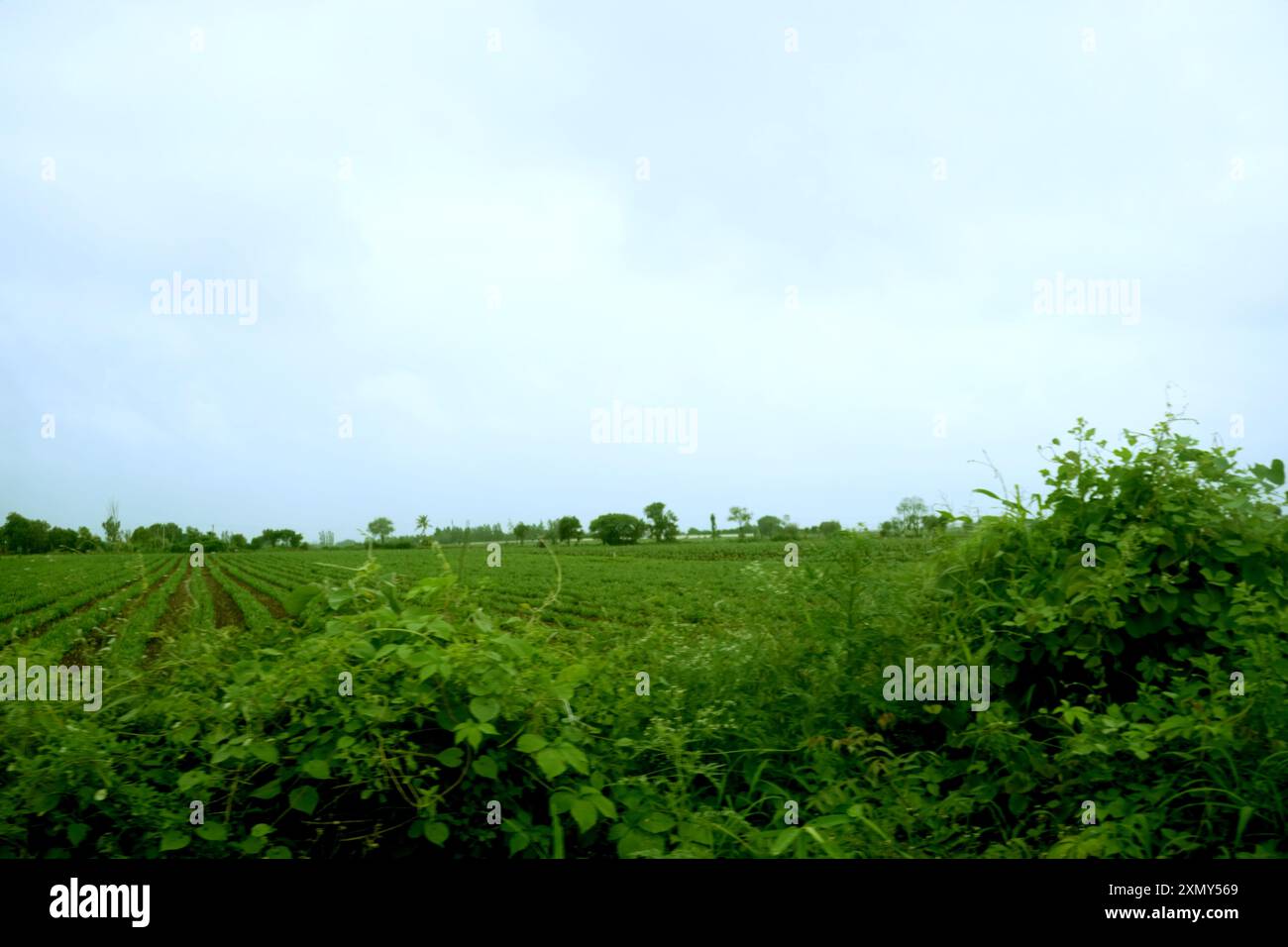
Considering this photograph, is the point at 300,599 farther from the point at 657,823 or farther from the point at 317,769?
the point at 657,823

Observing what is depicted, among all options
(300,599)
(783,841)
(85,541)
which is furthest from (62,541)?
(783,841)

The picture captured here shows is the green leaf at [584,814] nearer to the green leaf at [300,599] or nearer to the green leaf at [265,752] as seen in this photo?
the green leaf at [265,752]

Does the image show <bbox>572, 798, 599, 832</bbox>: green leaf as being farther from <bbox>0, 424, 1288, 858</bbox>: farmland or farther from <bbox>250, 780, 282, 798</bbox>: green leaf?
<bbox>250, 780, 282, 798</bbox>: green leaf

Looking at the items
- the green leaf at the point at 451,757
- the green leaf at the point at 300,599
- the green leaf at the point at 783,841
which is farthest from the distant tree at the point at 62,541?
the green leaf at the point at 783,841

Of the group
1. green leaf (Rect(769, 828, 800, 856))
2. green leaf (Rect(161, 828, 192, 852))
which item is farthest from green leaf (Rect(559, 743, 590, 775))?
green leaf (Rect(161, 828, 192, 852))

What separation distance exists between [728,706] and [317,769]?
1.83 meters

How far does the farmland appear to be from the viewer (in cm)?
277

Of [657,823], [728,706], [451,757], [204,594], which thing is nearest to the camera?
[451,757]

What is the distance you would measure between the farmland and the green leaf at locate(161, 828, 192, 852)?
0.06 ft

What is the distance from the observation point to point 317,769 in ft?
8.70

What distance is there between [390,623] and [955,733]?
8.11 feet
